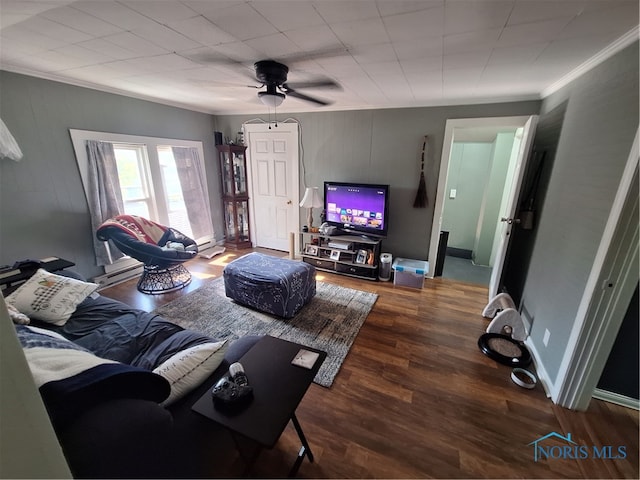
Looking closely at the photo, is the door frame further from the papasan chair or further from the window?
the window

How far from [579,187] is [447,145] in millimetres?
1603

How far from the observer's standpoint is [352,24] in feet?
4.50

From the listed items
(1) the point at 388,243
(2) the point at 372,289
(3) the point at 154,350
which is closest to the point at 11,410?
(3) the point at 154,350

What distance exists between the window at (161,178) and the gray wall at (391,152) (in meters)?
1.81

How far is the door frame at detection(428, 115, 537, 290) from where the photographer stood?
2.86 metres

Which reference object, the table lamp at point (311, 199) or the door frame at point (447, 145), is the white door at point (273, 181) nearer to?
the table lamp at point (311, 199)

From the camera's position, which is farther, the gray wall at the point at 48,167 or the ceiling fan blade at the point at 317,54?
the gray wall at the point at 48,167

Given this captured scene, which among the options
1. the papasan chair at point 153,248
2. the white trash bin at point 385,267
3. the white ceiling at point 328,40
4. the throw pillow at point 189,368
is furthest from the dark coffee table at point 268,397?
the white trash bin at point 385,267

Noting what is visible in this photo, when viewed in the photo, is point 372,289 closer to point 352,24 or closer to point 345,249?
point 345,249

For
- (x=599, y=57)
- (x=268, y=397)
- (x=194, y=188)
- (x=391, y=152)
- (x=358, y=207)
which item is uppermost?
(x=599, y=57)

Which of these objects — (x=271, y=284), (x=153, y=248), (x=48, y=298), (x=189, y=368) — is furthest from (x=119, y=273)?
(x=189, y=368)

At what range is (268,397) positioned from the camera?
110 cm

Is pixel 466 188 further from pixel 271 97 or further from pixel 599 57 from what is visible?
pixel 271 97

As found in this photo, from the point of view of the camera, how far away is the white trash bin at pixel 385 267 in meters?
3.48
